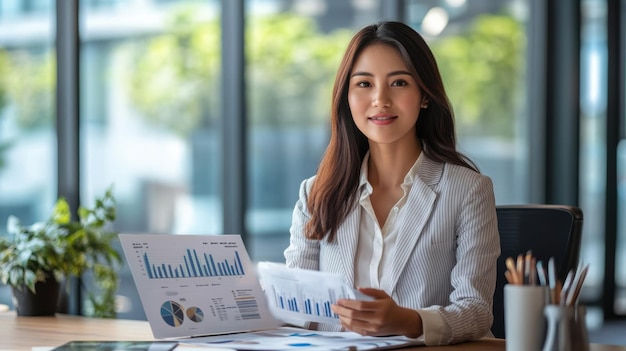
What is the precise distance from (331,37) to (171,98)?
912mm

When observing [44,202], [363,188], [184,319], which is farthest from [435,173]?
[44,202]

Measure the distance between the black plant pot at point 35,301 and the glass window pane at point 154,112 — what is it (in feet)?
7.80

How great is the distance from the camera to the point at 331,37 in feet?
16.4

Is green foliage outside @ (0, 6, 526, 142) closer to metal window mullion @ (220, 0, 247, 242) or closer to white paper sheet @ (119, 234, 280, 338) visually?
metal window mullion @ (220, 0, 247, 242)

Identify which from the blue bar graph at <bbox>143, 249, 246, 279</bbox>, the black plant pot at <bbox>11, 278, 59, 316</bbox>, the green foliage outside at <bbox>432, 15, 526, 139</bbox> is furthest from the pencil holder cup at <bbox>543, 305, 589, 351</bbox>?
the green foliage outside at <bbox>432, 15, 526, 139</bbox>

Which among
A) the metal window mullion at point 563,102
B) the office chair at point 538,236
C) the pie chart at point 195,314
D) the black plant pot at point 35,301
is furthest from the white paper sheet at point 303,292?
the metal window mullion at point 563,102

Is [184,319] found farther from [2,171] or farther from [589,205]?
[589,205]

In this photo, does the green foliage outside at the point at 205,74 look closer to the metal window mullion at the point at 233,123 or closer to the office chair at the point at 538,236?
the metal window mullion at the point at 233,123

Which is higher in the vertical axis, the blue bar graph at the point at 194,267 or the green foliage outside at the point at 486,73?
the green foliage outside at the point at 486,73

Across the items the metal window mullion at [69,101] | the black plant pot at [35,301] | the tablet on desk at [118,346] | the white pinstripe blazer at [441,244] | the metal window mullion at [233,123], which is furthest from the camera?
the metal window mullion at [233,123]

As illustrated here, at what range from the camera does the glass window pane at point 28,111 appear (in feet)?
15.7

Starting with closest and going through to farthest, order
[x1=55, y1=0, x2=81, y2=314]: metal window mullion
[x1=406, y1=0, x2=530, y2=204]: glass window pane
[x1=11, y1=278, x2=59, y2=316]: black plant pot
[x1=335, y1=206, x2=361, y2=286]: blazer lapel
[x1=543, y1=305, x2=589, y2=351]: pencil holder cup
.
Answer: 1. [x1=543, y1=305, x2=589, y2=351]: pencil holder cup
2. [x1=335, y1=206, x2=361, y2=286]: blazer lapel
3. [x1=11, y1=278, x2=59, y2=316]: black plant pot
4. [x1=55, y1=0, x2=81, y2=314]: metal window mullion
5. [x1=406, y1=0, x2=530, y2=204]: glass window pane

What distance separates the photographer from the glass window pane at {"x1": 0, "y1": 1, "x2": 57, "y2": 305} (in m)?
4.79

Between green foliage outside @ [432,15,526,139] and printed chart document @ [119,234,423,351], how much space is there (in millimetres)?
3506
